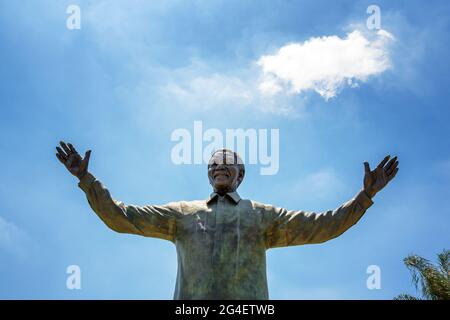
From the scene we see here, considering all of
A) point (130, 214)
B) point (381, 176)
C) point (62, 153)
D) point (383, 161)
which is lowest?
point (130, 214)

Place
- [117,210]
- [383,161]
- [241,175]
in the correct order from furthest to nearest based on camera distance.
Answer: [241,175] < [383,161] < [117,210]

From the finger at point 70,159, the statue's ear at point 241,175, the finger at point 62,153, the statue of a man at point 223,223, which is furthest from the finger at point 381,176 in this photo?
the finger at point 62,153

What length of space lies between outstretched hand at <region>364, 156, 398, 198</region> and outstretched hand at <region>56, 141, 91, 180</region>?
Answer: 392cm

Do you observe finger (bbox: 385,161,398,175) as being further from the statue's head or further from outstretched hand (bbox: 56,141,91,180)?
outstretched hand (bbox: 56,141,91,180)

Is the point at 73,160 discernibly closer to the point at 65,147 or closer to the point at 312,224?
the point at 65,147

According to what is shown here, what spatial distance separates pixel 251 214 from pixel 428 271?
9.65 m

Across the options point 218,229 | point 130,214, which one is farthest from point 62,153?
point 218,229

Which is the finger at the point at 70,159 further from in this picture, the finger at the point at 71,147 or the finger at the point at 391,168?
the finger at the point at 391,168

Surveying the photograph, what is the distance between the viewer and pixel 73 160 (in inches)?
351

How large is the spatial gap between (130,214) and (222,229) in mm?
1324
